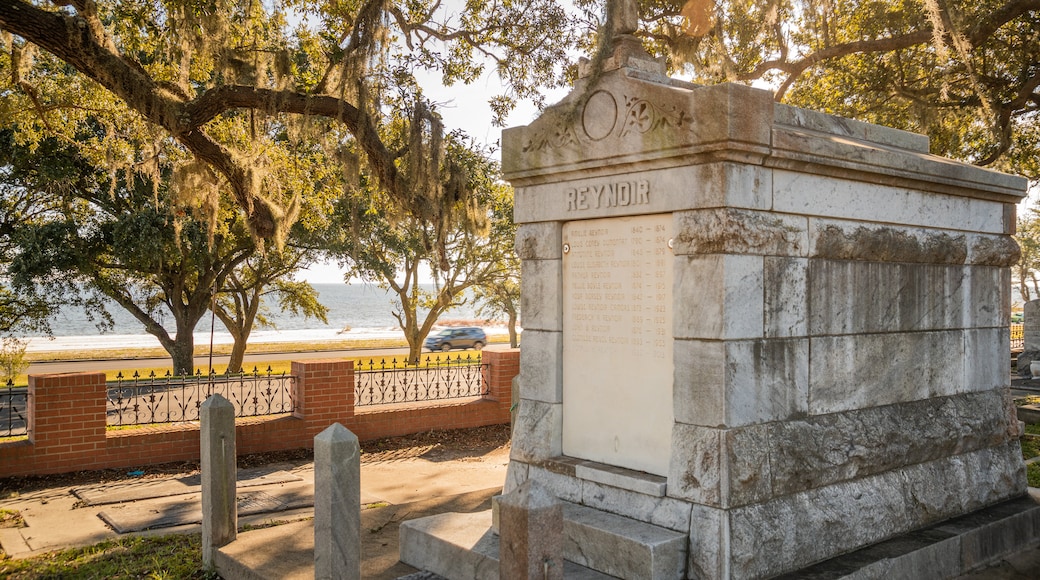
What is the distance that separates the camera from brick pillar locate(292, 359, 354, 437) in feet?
35.7

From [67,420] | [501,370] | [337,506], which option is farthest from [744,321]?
[501,370]

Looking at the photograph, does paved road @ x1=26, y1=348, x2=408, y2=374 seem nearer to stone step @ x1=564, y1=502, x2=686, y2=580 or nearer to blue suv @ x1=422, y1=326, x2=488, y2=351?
blue suv @ x1=422, y1=326, x2=488, y2=351

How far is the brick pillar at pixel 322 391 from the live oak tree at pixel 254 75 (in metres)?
2.10

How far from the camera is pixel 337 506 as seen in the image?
13.4ft

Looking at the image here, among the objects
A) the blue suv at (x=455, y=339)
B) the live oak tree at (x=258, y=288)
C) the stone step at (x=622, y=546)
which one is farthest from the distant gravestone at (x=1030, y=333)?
the blue suv at (x=455, y=339)

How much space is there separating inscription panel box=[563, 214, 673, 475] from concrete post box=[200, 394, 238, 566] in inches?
94.5

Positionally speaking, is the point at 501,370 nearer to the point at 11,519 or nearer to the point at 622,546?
the point at 11,519

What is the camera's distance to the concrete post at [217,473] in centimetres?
548

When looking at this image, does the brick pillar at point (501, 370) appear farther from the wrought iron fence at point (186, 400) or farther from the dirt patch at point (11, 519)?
the dirt patch at point (11, 519)

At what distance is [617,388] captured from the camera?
4992 millimetres

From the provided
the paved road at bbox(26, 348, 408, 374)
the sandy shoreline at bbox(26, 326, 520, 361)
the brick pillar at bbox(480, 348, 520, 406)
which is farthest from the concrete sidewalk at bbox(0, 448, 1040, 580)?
the sandy shoreline at bbox(26, 326, 520, 361)

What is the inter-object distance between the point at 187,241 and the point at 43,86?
17.5 ft

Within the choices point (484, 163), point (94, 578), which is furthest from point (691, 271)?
point (484, 163)

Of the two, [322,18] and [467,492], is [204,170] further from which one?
[467,492]
